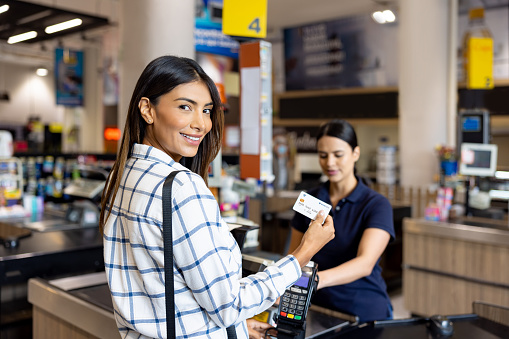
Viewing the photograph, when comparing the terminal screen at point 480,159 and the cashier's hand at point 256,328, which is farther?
the terminal screen at point 480,159

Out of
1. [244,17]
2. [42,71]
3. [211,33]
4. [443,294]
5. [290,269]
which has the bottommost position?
[443,294]

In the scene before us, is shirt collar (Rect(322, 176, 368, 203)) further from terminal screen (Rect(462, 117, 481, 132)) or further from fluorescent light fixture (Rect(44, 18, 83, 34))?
fluorescent light fixture (Rect(44, 18, 83, 34))

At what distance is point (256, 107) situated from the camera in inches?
108

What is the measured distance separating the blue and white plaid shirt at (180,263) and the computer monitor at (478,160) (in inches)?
156

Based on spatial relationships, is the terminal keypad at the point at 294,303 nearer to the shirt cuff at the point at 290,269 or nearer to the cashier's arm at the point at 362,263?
the shirt cuff at the point at 290,269

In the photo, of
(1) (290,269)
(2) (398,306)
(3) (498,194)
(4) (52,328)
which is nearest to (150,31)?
(4) (52,328)

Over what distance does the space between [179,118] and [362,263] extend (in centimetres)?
119

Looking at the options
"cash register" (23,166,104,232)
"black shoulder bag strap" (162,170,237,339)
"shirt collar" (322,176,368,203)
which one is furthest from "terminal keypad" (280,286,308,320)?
"cash register" (23,166,104,232)

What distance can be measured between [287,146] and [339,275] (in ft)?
17.6

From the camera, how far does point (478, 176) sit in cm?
486

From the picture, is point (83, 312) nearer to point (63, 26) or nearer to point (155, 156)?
point (155, 156)

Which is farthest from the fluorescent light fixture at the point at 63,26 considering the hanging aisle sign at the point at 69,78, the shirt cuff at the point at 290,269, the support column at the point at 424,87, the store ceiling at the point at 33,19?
the hanging aisle sign at the point at 69,78

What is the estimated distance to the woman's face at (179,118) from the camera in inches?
52.0

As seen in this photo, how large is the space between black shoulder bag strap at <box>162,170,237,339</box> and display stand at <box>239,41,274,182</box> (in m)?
1.57
